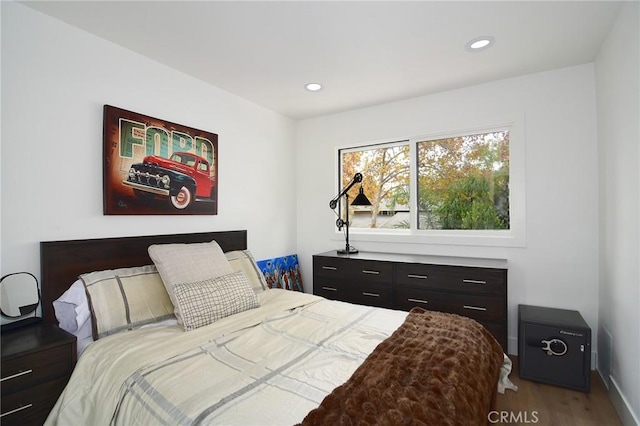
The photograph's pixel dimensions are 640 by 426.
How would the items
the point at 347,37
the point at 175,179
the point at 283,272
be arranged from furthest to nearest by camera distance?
the point at 283,272 < the point at 175,179 < the point at 347,37

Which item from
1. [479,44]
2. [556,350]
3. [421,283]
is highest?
[479,44]

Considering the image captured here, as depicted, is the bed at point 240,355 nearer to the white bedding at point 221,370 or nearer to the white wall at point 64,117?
the white bedding at point 221,370

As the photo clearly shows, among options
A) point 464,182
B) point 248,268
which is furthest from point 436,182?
point 248,268

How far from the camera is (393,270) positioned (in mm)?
2869

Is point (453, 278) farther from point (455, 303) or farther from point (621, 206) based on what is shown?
point (621, 206)

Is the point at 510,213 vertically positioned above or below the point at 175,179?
below

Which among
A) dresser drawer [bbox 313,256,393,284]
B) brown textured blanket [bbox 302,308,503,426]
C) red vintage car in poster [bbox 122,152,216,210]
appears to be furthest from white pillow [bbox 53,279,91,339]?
dresser drawer [bbox 313,256,393,284]

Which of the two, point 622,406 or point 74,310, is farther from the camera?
point 622,406

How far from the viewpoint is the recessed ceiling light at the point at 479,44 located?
84.0 inches

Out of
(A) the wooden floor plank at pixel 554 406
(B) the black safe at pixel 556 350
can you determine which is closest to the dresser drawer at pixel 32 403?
(A) the wooden floor plank at pixel 554 406

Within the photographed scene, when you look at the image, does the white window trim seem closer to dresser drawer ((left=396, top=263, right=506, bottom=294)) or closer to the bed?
dresser drawer ((left=396, top=263, right=506, bottom=294))

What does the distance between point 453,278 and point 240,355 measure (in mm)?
1868

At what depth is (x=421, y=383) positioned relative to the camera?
3.89ft

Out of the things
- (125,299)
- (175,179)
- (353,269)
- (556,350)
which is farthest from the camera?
(353,269)
